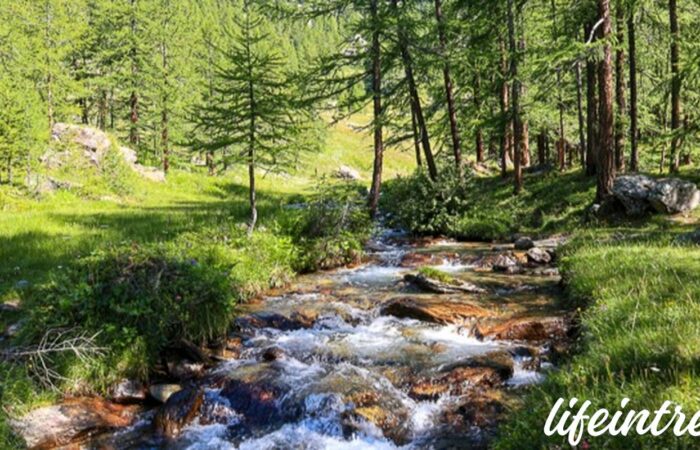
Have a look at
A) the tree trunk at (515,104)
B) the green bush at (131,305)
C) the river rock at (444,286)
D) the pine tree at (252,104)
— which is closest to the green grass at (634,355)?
the river rock at (444,286)

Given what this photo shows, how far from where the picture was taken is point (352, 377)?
23.6 ft

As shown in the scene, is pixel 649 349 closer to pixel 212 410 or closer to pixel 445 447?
pixel 445 447

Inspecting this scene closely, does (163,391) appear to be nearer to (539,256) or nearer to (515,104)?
(539,256)

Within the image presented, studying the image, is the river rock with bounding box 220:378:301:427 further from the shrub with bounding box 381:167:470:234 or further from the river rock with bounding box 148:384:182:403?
the shrub with bounding box 381:167:470:234

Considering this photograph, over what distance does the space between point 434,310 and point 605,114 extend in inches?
404

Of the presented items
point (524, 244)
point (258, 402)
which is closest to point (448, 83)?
point (524, 244)

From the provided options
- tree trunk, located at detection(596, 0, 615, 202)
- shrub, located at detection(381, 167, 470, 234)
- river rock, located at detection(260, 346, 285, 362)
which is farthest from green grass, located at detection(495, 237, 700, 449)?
shrub, located at detection(381, 167, 470, 234)

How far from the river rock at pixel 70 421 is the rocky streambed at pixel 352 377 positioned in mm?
15

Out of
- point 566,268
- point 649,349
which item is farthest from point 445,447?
point 566,268

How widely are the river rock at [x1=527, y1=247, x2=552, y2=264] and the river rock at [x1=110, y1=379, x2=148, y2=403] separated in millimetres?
10122

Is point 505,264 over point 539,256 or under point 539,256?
under

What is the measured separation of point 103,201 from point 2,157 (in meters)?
4.53

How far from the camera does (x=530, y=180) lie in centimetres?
2644

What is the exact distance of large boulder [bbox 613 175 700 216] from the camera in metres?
15.0
